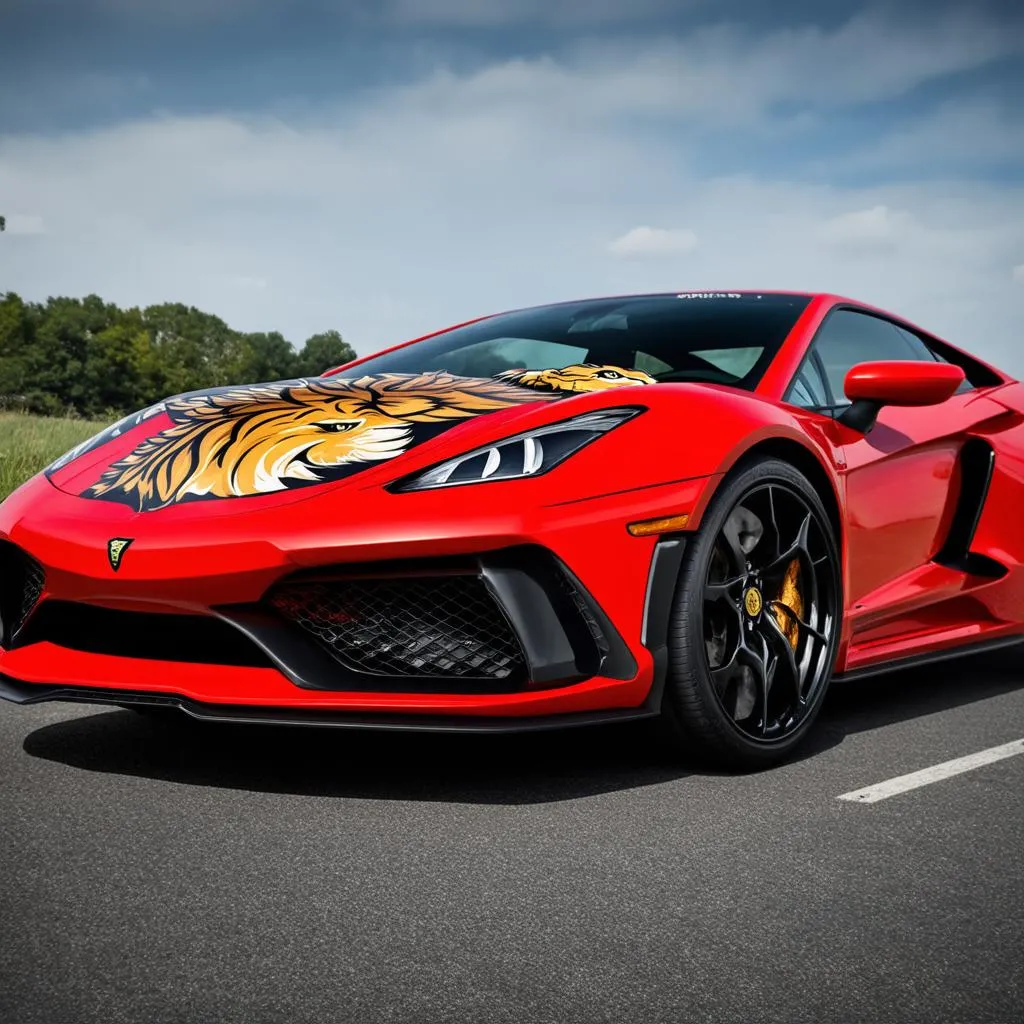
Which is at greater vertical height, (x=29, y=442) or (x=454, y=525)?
(x=454, y=525)

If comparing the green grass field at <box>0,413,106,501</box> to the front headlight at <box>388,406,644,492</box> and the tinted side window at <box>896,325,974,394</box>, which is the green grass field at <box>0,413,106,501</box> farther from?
the front headlight at <box>388,406,644,492</box>

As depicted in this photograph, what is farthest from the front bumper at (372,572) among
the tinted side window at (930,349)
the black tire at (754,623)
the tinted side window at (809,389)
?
the tinted side window at (930,349)

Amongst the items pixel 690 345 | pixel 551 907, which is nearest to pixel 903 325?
pixel 690 345

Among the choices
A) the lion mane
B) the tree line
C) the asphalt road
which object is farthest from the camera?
the tree line

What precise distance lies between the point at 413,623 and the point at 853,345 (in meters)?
2.09

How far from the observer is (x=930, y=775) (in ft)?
10.8

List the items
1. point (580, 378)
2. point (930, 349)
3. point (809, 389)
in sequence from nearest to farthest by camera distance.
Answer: point (580, 378), point (809, 389), point (930, 349)

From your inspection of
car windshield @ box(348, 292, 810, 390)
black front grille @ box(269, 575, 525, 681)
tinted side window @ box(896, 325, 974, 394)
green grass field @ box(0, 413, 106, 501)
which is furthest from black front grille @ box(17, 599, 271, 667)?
green grass field @ box(0, 413, 106, 501)

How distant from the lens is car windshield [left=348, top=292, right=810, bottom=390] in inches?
151

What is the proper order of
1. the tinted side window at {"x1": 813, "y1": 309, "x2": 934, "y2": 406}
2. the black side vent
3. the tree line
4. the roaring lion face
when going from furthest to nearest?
the tree line, the black side vent, the tinted side window at {"x1": 813, "y1": 309, "x2": 934, "y2": 406}, the roaring lion face

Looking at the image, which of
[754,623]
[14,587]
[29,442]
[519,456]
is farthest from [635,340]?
[29,442]

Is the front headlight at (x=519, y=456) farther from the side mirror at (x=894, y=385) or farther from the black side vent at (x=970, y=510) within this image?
the black side vent at (x=970, y=510)

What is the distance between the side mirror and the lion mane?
3.23ft

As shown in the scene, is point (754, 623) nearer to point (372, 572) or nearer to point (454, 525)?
point (454, 525)
